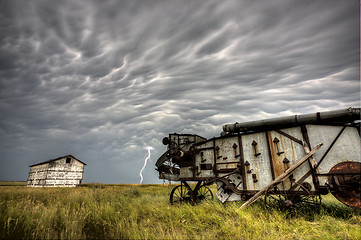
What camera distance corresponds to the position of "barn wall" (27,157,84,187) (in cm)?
2891

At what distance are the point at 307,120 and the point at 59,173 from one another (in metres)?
35.7

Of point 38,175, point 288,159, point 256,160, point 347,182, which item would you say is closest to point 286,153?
point 288,159

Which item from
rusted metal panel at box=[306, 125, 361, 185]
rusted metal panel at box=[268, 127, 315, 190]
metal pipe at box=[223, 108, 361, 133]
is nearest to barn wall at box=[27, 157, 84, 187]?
metal pipe at box=[223, 108, 361, 133]

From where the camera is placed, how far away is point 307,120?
754cm

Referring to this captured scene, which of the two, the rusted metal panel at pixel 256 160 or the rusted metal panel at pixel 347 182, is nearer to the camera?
the rusted metal panel at pixel 347 182

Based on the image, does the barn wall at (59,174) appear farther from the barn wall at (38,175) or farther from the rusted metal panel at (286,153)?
the rusted metal panel at (286,153)

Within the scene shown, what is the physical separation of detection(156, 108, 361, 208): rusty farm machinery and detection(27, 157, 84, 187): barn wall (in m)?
28.7

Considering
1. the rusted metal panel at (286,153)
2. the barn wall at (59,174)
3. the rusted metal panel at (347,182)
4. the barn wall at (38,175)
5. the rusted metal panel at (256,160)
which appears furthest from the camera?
the barn wall at (38,175)

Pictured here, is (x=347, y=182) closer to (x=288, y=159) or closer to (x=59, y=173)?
(x=288, y=159)

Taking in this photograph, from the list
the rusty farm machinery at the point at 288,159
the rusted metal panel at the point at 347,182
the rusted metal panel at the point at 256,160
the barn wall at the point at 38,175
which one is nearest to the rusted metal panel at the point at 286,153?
the rusty farm machinery at the point at 288,159

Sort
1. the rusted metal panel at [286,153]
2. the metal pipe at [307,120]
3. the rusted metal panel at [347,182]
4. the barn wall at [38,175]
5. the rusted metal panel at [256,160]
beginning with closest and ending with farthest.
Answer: the rusted metal panel at [347,182]
the metal pipe at [307,120]
the rusted metal panel at [286,153]
the rusted metal panel at [256,160]
the barn wall at [38,175]

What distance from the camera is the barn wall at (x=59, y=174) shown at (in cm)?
2891

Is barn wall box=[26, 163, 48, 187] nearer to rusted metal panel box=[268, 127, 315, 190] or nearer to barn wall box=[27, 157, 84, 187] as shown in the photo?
barn wall box=[27, 157, 84, 187]

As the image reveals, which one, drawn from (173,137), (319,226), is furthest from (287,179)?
(173,137)
